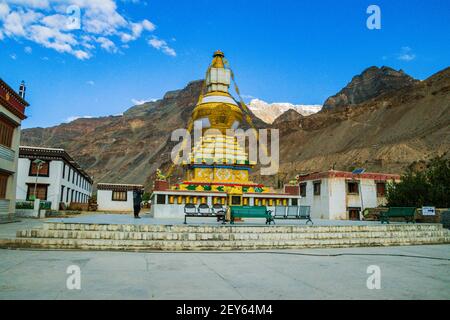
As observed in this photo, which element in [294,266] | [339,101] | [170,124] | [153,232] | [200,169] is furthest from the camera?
[170,124]

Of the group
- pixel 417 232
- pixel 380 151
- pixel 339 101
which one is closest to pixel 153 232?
pixel 417 232

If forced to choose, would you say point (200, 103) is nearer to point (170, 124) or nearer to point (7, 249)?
point (7, 249)

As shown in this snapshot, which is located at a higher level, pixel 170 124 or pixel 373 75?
pixel 373 75

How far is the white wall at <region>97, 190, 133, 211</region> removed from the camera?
157 ft

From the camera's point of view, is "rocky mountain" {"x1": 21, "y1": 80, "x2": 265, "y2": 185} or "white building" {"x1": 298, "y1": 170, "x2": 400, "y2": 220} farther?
"rocky mountain" {"x1": 21, "y1": 80, "x2": 265, "y2": 185}

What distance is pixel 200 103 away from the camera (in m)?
28.9

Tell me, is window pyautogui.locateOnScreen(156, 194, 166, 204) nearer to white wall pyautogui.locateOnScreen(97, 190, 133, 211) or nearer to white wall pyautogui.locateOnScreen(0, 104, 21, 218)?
white wall pyautogui.locateOnScreen(0, 104, 21, 218)

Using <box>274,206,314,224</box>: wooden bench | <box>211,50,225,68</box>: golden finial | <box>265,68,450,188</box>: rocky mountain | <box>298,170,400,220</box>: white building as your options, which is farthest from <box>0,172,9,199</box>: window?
<box>265,68,450,188</box>: rocky mountain

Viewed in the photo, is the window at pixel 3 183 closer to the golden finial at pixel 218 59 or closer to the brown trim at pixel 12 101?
the brown trim at pixel 12 101

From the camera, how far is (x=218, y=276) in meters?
6.49

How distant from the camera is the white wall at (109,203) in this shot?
48.0 metres

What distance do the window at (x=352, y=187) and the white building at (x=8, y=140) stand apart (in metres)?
22.5

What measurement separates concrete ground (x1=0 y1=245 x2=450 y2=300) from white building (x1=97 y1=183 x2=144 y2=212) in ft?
132

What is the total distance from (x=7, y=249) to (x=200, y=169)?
15.9 meters
